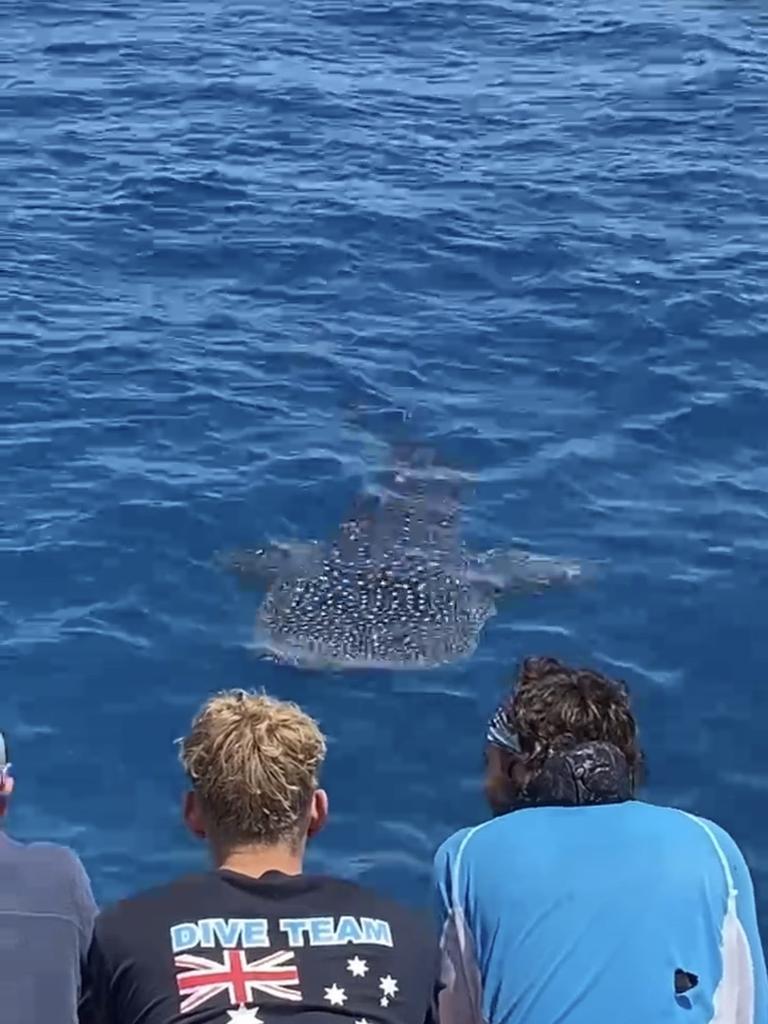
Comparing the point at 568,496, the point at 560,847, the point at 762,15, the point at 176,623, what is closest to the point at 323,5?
the point at 762,15

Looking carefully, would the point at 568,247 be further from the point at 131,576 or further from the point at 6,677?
the point at 6,677

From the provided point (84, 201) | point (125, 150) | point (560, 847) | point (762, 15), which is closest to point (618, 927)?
point (560, 847)

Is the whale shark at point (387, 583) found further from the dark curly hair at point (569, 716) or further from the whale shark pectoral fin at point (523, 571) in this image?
the dark curly hair at point (569, 716)

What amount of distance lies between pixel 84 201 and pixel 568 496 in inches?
270

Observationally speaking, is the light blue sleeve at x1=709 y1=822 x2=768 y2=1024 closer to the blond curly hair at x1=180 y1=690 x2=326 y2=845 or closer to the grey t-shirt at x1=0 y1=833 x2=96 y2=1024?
the blond curly hair at x1=180 y1=690 x2=326 y2=845

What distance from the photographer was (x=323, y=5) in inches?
926

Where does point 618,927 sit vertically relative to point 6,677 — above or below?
above

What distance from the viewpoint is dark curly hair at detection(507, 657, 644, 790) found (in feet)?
15.5

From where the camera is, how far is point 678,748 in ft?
31.8

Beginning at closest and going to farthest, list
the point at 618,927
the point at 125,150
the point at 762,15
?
the point at 618,927 → the point at 125,150 → the point at 762,15

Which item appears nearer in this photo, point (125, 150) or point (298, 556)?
point (298, 556)

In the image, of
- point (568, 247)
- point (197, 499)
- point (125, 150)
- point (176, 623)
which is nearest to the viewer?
point (176, 623)

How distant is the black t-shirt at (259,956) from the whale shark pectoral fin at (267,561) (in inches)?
248

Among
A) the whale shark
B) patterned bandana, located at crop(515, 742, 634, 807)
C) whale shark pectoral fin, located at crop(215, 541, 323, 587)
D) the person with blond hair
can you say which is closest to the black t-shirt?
the person with blond hair
